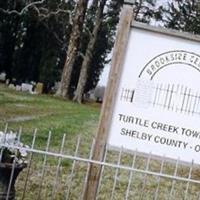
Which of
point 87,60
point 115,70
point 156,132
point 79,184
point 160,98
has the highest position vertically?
point 87,60

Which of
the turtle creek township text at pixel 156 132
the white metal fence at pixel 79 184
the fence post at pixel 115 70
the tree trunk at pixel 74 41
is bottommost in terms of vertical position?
the white metal fence at pixel 79 184

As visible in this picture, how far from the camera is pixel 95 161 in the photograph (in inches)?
253

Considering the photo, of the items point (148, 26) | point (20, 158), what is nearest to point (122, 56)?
point (148, 26)

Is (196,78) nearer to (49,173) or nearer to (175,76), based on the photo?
(175,76)

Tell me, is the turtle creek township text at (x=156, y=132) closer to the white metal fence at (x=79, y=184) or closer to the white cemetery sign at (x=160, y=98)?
the white cemetery sign at (x=160, y=98)

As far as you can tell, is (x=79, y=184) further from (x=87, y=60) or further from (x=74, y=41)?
(x=87, y=60)

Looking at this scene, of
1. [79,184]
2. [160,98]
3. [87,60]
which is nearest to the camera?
[160,98]

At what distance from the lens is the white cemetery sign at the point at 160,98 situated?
646 cm

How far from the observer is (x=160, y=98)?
21.2 ft

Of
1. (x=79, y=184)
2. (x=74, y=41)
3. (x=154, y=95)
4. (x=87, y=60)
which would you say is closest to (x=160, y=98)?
(x=154, y=95)

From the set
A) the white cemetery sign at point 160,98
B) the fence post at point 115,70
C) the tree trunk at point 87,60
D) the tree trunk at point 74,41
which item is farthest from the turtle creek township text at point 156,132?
the tree trunk at point 87,60

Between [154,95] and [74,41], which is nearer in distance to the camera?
[154,95]

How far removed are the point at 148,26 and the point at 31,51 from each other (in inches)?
1886

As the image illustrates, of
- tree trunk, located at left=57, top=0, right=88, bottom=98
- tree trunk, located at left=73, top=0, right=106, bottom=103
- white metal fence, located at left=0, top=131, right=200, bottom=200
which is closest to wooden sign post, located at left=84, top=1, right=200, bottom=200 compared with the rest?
white metal fence, located at left=0, top=131, right=200, bottom=200
